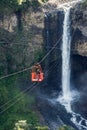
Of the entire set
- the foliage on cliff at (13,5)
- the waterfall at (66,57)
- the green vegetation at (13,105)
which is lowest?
the green vegetation at (13,105)

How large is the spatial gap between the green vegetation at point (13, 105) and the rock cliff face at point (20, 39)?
1180 mm

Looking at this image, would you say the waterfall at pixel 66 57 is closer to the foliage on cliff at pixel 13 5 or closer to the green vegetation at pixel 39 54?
the green vegetation at pixel 39 54

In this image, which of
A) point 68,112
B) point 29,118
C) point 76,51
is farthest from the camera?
point 76,51

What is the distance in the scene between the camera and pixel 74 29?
110 feet

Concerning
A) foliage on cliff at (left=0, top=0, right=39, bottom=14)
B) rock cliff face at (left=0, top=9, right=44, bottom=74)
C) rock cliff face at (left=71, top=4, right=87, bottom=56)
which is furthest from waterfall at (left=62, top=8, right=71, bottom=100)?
foliage on cliff at (left=0, top=0, right=39, bottom=14)

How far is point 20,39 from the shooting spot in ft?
108

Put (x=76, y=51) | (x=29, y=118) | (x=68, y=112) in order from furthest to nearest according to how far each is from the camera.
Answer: (x=76, y=51) → (x=68, y=112) → (x=29, y=118)

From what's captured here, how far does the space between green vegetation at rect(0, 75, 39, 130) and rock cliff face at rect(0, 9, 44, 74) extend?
46.4 inches

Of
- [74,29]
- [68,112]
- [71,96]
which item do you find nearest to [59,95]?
[71,96]

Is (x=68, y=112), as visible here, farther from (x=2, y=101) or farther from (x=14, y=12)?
(x=14, y=12)

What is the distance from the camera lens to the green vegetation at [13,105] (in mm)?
28719

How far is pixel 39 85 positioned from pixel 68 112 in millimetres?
3746

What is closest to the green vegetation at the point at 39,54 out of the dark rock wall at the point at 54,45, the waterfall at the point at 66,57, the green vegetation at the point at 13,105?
the dark rock wall at the point at 54,45

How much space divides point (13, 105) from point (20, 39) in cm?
545
